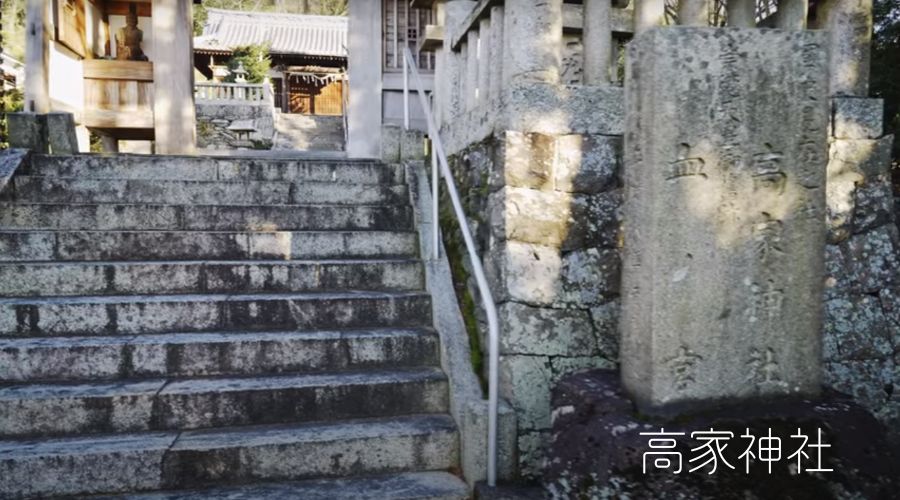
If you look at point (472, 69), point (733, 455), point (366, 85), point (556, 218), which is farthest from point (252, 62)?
point (733, 455)

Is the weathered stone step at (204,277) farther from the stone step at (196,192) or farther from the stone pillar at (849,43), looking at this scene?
the stone pillar at (849,43)

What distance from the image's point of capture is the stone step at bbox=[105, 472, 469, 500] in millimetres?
2643

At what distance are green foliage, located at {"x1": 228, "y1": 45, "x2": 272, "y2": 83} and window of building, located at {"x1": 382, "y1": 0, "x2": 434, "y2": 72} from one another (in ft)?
40.4

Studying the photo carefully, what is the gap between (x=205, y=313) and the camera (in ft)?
11.4

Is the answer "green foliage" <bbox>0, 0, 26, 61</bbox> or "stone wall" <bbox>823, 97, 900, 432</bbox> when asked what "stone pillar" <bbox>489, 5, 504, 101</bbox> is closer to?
"stone wall" <bbox>823, 97, 900, 432</bbox>

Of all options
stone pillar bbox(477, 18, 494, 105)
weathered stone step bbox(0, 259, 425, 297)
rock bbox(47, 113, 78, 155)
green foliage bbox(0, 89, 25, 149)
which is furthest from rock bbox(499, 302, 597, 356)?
green foliage bbox(0, 89, 25, 149)

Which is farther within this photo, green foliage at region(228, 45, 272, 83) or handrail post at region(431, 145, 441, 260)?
green foliage at region(228, 45, 272, 83)

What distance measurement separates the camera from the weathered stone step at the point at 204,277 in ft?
11.8

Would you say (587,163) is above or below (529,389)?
above

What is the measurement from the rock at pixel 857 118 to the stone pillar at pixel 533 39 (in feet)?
6.73

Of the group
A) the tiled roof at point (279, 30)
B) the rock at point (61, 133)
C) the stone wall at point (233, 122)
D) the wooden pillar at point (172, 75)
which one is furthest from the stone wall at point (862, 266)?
the tiled roof at point (279, 30)

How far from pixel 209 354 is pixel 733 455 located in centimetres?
278

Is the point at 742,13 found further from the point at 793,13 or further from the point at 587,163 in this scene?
the point at 587,163

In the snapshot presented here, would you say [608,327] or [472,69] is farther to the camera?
[472,69]
